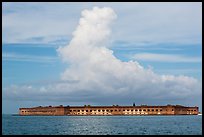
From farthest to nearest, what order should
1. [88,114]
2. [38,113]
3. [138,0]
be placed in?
[38,113] < [88,114] < [138,0]

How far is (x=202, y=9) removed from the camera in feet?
19.0

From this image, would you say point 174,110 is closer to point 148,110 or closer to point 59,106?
point 148,110

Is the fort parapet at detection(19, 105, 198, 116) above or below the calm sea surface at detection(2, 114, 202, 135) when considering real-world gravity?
above

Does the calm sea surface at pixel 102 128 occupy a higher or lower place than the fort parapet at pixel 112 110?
lower

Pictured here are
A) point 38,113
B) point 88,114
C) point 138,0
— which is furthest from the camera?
point 38,113

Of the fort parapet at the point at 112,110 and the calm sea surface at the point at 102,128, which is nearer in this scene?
the calm sea surface at the point at 102,128

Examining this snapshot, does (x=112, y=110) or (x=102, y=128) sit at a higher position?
(x=112, y=110)

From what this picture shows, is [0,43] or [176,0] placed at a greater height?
[176,0]

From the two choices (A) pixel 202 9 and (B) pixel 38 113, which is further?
(B) pixel 38 113

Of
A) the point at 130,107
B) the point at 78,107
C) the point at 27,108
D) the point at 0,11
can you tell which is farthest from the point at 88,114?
the point at 0,11

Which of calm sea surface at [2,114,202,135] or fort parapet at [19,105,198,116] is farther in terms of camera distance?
fort parapet at [19,105,198,116]

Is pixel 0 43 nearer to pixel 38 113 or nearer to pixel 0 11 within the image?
pixel 0 11

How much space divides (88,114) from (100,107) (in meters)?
6.48

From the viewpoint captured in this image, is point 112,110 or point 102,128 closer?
point 102,128
